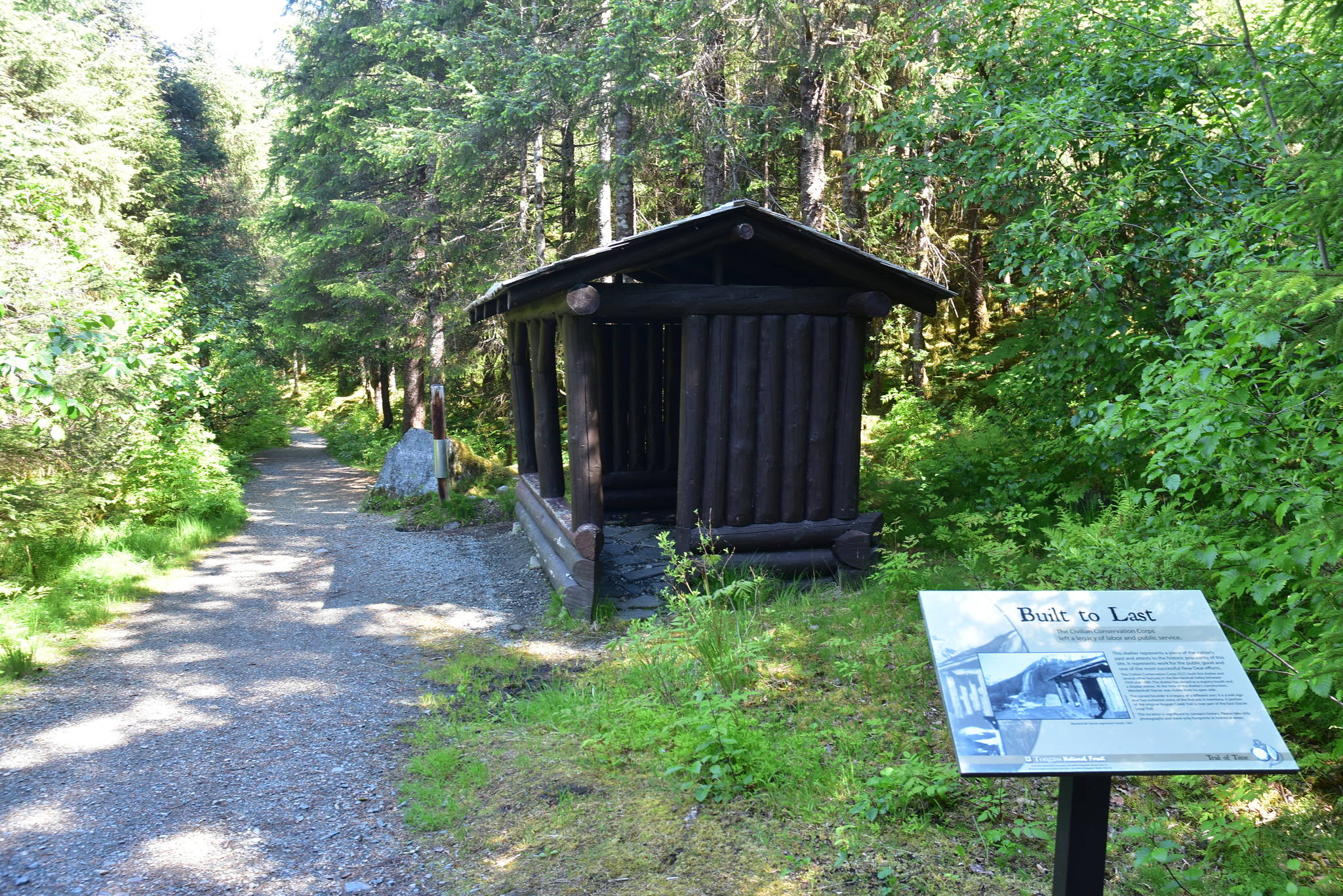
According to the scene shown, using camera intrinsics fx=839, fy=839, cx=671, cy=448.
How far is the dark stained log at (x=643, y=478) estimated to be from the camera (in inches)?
431

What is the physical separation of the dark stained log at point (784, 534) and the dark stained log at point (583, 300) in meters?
2.15

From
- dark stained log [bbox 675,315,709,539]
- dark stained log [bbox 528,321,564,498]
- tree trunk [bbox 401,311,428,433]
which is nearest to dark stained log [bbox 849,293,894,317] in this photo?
dark stained log [bbox 675,315,709,539]

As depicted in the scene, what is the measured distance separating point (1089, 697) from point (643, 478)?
28.1ft

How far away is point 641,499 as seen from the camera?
429 inches

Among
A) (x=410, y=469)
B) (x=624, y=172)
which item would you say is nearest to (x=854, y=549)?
(x=624, y=172)

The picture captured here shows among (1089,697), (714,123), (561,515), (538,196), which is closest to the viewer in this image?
(1089,697)

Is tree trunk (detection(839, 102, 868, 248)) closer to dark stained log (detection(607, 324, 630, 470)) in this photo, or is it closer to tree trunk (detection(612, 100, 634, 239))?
tree trunk (detection(612, 100, 634, 239))

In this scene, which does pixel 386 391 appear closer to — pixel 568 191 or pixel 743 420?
pixel 568 191

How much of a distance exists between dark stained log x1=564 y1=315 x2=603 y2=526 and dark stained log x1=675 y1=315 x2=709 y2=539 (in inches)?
29.6

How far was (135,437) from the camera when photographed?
9.45 metres

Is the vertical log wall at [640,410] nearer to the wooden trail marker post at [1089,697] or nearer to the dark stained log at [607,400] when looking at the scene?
the dark stained log at [607,400]

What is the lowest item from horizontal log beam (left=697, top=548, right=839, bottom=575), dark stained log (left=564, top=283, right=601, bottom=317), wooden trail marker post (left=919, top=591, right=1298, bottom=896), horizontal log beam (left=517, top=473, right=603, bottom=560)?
horizontal log beam (left=697, top=548, right=839, bottom=575)

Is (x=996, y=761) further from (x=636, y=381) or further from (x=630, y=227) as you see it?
(x=630, y=227)

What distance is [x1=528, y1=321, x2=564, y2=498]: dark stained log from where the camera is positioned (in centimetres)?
918
